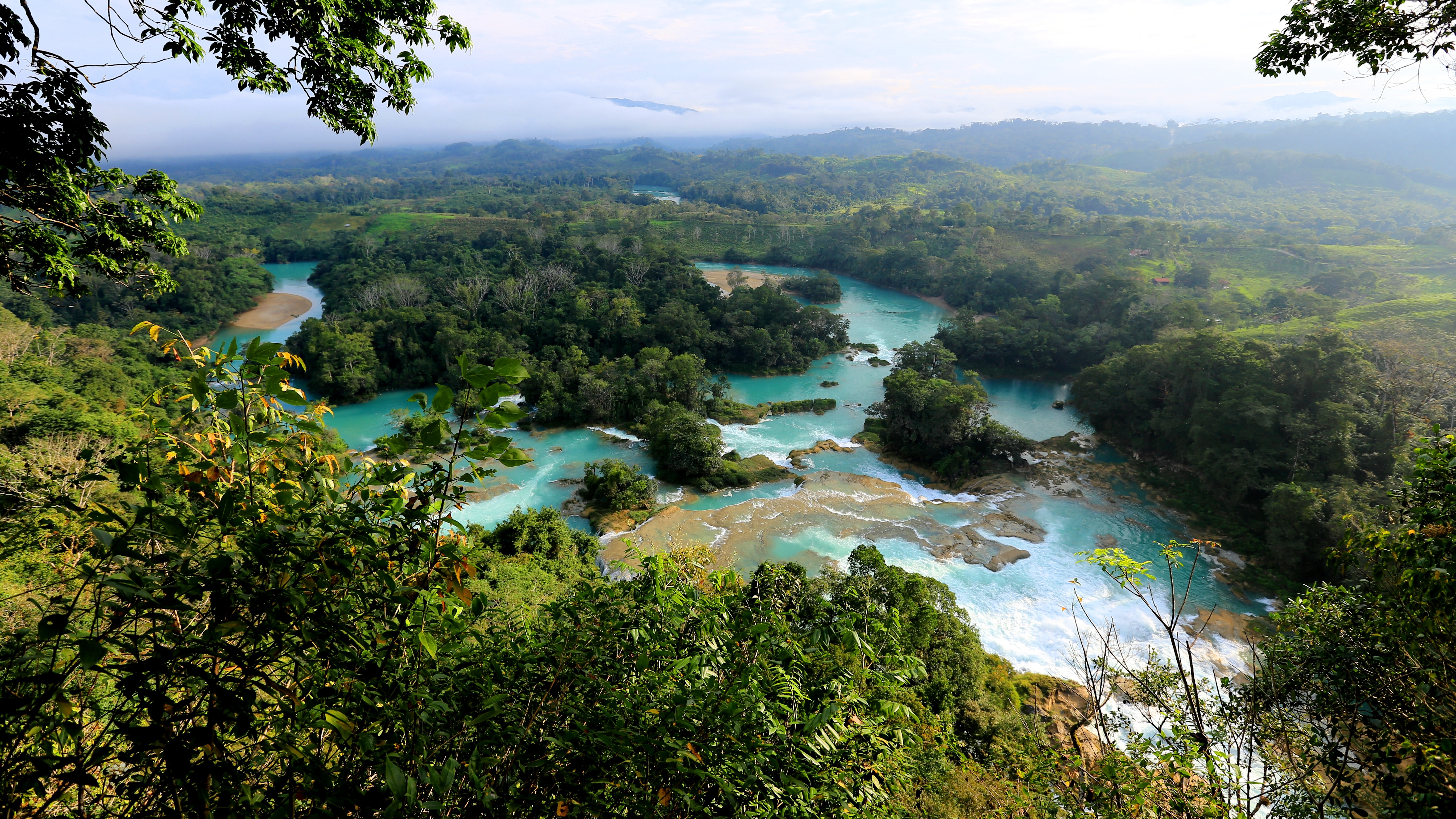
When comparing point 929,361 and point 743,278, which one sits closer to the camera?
point 929,361

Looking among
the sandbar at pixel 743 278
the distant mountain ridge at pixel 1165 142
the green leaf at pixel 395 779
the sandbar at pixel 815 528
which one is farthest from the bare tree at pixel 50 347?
the distant mountain ridge at pixel 1165 142

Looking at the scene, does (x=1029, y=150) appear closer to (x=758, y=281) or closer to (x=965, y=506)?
(x=758, y=281)

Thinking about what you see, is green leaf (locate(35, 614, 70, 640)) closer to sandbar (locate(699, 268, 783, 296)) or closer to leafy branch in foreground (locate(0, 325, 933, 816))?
leafy branch in foreground (locate(0, 325, 933, 816))

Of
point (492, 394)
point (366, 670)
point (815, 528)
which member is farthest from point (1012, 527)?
point (492, 394)

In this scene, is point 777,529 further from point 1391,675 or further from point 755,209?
point 755,209

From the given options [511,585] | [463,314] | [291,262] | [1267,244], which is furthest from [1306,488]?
[291,262]

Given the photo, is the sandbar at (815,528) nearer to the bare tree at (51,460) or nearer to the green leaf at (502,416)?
the bare tree at (51,460)

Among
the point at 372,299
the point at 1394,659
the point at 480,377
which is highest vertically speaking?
the point at 480,377

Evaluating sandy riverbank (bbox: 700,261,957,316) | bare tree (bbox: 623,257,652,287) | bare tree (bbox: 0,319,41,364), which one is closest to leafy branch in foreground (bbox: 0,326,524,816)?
bare tree (bbox: 0,319,41,364)
